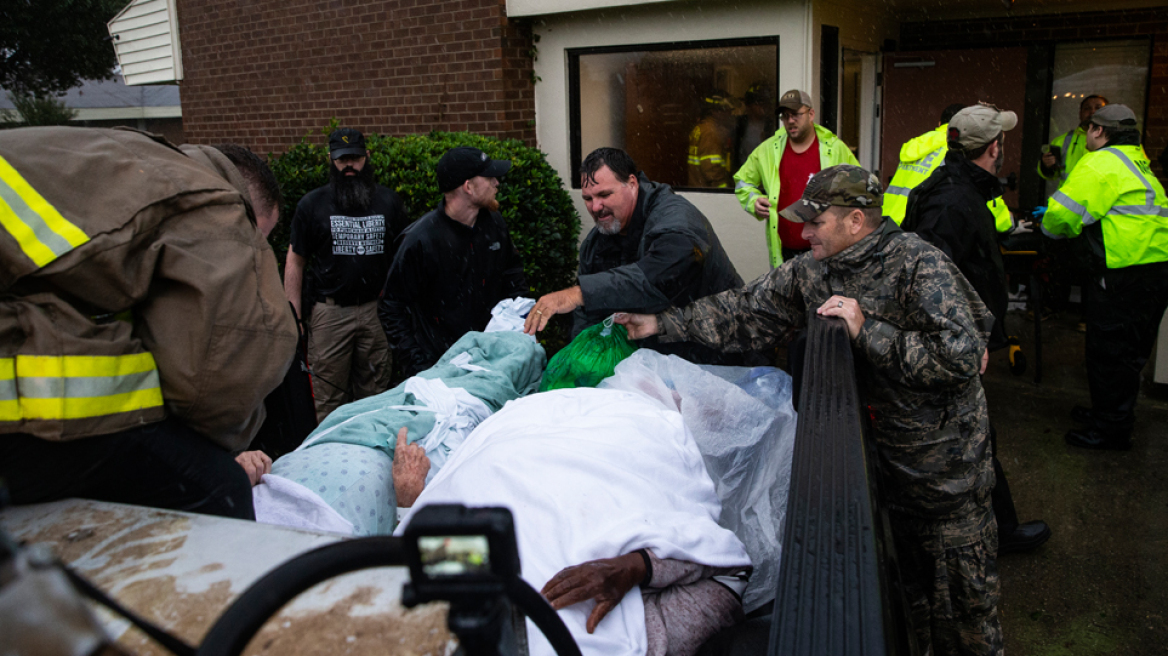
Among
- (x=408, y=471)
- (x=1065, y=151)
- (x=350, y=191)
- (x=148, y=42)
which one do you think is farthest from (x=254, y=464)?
(x=148, y=42)

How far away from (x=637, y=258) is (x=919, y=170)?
2.59 metres

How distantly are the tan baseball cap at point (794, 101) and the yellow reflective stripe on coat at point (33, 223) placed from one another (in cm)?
519

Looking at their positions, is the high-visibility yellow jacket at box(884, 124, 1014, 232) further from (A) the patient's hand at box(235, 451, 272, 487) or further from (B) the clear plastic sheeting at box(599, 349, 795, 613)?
(A) the patient's hand at box(235, 451, 272, 487)

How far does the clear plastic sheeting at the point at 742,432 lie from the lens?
250 centimetres

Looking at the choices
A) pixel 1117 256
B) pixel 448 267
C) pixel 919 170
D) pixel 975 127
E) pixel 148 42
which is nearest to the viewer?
pixel 975 127

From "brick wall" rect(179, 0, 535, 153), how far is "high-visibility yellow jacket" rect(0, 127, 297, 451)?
19.9 feet

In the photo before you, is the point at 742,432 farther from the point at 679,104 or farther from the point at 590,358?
the point at 679,104

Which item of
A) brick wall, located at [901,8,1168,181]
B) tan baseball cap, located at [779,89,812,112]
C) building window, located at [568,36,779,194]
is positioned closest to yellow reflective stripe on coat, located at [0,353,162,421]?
tan baseball cap, located at [779,89,812,112]

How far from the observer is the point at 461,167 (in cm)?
433

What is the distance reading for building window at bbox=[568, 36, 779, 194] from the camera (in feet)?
22.6

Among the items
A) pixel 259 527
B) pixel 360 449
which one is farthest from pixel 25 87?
pixel 259 527

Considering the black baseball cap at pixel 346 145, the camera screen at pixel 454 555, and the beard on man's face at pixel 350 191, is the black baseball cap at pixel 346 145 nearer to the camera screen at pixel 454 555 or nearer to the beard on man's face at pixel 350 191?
the beard on man's face at pixel 350 191

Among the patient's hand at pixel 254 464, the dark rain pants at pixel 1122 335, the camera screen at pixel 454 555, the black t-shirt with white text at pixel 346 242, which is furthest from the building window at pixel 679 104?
the camera screen at pixel 454 555

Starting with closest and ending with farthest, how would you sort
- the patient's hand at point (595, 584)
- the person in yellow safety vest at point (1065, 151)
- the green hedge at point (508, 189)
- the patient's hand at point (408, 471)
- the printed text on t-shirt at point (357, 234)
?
the patient's hand at point (595, 584)
the patient's hand at point (408, 471)
the printed text on t-shirt at point (357, 234)
the green hedge at point (508, 189)
the person in yellow safety vest at point (1065, 151)
